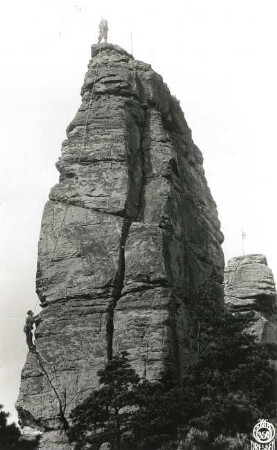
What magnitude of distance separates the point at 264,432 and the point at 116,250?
41.5ft

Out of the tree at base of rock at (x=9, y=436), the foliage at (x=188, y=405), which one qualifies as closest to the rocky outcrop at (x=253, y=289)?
the foliage at (x=188, y=405)

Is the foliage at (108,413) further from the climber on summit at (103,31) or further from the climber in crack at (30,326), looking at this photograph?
the climber on summit at (103,31)

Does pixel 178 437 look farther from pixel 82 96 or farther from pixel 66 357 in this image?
pixel 82 96

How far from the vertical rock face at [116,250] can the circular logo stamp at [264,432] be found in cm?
691

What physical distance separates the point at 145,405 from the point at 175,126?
2011cm

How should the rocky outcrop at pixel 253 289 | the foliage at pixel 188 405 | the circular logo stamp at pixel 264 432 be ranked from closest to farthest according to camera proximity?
the circular logo stamp at pixel 264 432, the foliage at pixel 188 405, the rocky outcrop at pixel 253 289

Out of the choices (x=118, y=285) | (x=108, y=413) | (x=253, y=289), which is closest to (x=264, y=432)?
(x=108, y=413)

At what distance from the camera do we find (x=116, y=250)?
29.4 meters

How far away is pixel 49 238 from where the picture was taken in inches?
1190

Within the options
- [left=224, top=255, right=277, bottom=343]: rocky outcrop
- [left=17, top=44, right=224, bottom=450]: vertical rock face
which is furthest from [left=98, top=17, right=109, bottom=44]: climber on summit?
[left=224, top=255, right=277, bottom=343]: rocky outcrop

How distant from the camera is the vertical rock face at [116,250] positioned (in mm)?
26750

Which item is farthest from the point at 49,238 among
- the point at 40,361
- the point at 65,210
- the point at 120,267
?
the point at 40,361

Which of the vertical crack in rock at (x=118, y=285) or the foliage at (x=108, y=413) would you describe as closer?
the foliage at (x=108, y=413)

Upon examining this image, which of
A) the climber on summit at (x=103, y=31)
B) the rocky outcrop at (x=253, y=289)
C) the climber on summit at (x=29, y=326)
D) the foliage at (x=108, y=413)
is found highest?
the climber on summit at (x=103, y=31)
